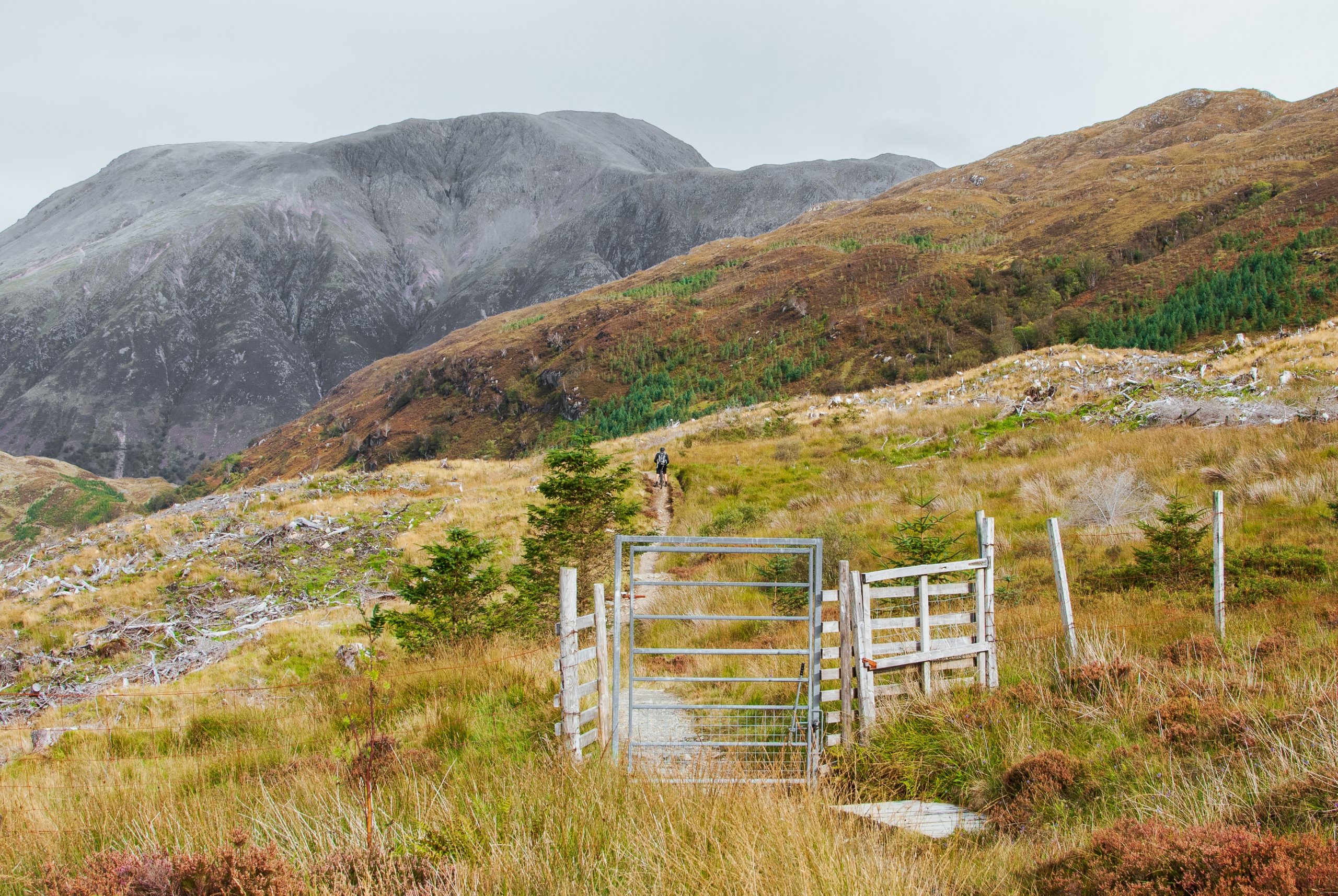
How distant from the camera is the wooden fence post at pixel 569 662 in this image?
532 cm

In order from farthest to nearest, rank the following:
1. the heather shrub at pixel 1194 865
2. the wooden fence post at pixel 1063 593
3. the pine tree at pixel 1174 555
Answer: the pine tree at pixel 1174 555
the wooden fence post at pixel 1063 593
the heather shrub at pixel 1194 865

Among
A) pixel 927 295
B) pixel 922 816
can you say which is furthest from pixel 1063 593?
pixel 927 295

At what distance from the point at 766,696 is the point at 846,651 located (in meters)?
1.48

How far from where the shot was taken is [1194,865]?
9.25 ft

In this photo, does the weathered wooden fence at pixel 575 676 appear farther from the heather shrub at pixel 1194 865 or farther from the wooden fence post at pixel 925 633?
the heather shrub at pixel 1194 865

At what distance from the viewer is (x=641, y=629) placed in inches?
443

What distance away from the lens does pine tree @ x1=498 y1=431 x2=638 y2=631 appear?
1059 cm

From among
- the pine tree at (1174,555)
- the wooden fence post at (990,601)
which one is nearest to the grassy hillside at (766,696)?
the pine tree at (1174,555)

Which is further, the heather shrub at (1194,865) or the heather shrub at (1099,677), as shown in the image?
the heather shrub at (1099,677)

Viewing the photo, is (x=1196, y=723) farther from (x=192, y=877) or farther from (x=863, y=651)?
(x=192, y=877)

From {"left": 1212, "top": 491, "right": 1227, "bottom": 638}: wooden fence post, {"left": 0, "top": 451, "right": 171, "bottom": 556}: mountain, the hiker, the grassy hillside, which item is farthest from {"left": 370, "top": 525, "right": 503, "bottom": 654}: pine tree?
{"left": 0, "top": 451, "right": 171, "bottom": 556}: mountain

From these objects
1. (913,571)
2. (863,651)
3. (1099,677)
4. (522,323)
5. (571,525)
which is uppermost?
(522,323)

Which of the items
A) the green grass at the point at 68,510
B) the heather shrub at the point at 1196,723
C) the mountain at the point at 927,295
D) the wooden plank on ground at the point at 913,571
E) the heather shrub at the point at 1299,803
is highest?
the mountain at the point at 927,295

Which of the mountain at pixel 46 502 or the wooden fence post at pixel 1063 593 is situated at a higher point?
the wooden fence post at pixel 1063 593
